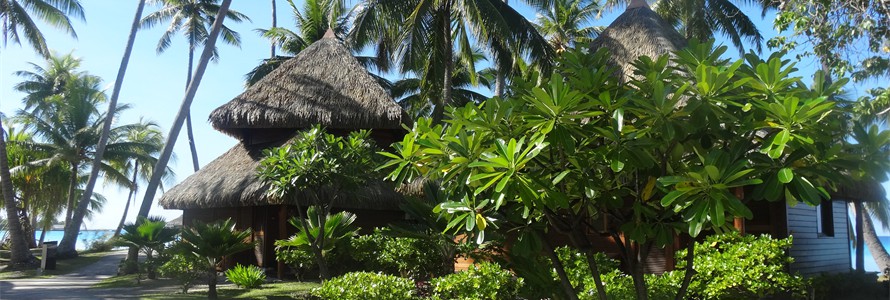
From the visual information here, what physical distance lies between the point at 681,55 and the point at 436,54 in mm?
12260

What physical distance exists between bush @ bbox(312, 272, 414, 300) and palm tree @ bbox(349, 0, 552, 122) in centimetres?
824

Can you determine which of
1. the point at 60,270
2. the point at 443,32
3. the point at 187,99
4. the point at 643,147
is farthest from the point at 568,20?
the point at 643,147

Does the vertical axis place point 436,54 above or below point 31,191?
above

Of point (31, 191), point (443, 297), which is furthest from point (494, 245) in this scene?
point (31, 191)

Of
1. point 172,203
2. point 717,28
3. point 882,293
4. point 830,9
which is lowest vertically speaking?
point 882,293

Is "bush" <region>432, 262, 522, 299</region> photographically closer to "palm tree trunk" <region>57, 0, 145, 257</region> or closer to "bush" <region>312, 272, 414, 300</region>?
"bush" <region>312, 272, 414, 300</region>

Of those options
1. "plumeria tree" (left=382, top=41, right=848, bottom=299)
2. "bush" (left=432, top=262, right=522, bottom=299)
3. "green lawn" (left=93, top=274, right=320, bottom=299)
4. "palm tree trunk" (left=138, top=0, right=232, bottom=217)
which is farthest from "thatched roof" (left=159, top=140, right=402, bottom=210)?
"plumeria tree" (left=382, top=41, right=848, bottom=299)

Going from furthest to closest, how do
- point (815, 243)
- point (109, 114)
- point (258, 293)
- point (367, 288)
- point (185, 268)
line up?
1. point (109, 114)
2. point (815, 243)
3. point (185, 268)
4. point (258, 293)
5. point (367, 288)

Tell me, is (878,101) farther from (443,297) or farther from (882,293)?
(882,293)

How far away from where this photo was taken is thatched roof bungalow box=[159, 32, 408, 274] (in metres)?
13.8

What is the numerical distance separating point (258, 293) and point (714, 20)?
589 inches

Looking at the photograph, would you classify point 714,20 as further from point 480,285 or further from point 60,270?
point 60,270

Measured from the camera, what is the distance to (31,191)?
84.7ft

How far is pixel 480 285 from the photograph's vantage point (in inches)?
301
